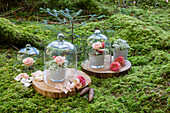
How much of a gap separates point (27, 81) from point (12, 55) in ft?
4.32

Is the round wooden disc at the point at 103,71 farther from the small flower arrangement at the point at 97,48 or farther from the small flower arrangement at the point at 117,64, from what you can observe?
the small flower arrangement at the point at 97,48

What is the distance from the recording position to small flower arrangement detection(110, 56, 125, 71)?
339 cm

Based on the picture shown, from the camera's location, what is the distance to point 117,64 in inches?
134

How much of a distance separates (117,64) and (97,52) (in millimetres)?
441

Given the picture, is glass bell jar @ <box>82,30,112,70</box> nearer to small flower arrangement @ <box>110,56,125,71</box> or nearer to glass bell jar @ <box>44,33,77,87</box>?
small flower arrangement @ <box>110,56,125,71</box>

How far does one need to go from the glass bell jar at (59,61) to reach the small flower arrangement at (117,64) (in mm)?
734

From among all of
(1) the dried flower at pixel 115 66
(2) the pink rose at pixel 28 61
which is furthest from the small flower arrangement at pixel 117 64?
(2) the pink rose at pixel 28 61

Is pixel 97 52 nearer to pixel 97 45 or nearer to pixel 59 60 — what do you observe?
pixel 97 45

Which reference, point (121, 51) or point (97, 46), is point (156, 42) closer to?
point (121, 51)

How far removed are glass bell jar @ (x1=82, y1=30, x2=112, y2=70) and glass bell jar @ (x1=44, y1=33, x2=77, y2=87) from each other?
1.40 ft

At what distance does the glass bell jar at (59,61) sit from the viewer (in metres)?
2.86

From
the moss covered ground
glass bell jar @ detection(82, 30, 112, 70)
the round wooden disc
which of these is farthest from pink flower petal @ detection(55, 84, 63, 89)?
glass bell jar @ detection(82, 30, 112, 70)

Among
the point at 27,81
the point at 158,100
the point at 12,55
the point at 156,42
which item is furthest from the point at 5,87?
the point at 156,42

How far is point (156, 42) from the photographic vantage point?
175 inches
